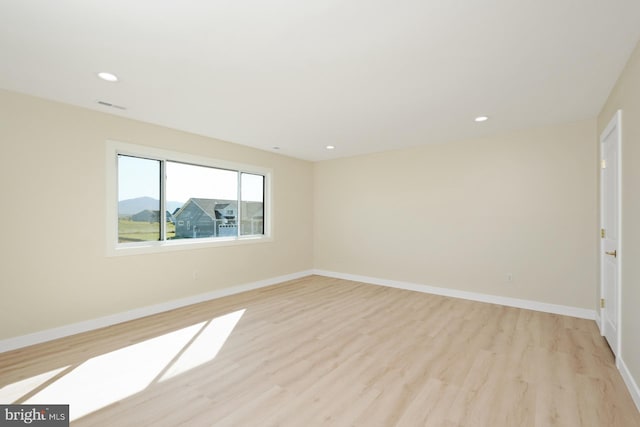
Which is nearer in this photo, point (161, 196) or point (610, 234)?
point (610, 234)

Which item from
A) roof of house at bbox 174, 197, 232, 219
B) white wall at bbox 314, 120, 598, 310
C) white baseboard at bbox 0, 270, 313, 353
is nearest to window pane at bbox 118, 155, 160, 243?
roof of house at bbox 174, 197, 232, 219

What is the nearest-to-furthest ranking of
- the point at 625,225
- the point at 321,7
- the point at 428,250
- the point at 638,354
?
1. the point at 321,7
2. the point at 638,354
3. the point at 625,225
4. the point at 428,250

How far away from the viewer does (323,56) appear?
2.23 m

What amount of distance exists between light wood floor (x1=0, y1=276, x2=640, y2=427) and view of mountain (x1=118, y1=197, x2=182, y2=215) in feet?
4.80

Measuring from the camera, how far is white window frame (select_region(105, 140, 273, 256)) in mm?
3512

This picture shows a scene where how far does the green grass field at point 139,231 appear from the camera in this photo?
371 centimetres

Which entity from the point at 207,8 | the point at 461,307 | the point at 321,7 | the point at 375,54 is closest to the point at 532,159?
the point at 461,307

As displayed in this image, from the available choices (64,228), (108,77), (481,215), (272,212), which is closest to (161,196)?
(64,228)

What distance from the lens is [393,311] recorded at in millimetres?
4020

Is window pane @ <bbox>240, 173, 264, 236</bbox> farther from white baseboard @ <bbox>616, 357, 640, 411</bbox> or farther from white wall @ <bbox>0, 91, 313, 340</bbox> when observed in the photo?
white baseboard @ <bbox>616, 357, 640, 411</bbox>

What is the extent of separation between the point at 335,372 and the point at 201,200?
342cm

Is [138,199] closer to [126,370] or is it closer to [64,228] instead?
[64,228]

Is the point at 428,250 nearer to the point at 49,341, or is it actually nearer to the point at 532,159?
the point at 532,159

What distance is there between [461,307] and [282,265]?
3.33 m
